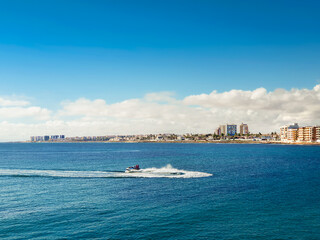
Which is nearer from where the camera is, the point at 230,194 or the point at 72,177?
the point at 230,194

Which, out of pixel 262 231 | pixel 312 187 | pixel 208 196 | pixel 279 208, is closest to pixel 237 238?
pixel 262 231

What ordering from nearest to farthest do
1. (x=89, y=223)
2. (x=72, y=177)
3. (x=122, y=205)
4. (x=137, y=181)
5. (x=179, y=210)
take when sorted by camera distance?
(x=89, y=223)
(x=179, y=210)
(x=122, y=205)
(x=137, y=181)
(x=72, y=177)

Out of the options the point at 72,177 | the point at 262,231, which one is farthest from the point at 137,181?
the point at 262,231

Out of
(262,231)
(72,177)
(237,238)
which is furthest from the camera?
(72,177)

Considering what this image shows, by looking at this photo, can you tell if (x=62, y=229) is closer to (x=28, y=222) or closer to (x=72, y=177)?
(x=28, y=222)

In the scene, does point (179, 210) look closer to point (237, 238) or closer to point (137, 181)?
point (237, 238)

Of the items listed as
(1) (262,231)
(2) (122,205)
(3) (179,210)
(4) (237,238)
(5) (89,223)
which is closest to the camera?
(4) (237,238)

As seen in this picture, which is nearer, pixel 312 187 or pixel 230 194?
pixel 230 194

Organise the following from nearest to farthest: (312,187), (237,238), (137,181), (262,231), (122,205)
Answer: (237,238) < (262,231) < (122,205) < (312,187) < (137,181)
